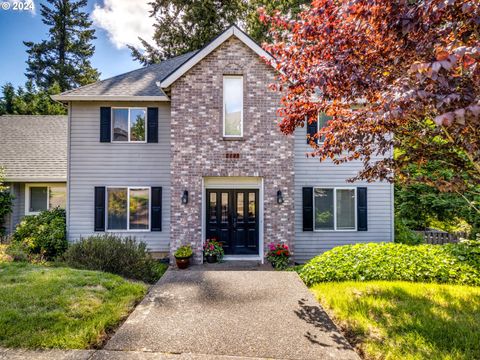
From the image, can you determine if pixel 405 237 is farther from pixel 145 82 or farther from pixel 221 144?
pixel 145 82

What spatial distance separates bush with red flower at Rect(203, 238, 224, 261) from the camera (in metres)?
8.45

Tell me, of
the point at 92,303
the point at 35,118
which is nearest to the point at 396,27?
the point at 92,303

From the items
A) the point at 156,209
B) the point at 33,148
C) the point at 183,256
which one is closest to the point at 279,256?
the point at 183,256

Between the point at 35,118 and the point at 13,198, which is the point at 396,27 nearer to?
the point at 13,198

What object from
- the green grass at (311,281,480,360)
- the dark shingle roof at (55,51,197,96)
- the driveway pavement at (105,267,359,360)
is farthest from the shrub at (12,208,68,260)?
the green grass at (311,281,480,360)

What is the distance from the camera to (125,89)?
10.1m

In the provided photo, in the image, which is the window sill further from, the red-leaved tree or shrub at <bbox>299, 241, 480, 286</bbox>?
shrub at <bbox>299, 241, 480, 286</bbox>

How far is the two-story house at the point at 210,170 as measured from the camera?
8.49 metres

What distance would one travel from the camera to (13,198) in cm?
1077

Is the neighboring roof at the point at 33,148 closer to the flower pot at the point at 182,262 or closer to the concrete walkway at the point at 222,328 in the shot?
the flower pot at the point at 182,262

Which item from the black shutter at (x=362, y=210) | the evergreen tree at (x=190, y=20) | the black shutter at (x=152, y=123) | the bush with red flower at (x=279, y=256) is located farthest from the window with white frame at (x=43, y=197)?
the evergreen tree at (x=190, y=20)

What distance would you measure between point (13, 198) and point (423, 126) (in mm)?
13882

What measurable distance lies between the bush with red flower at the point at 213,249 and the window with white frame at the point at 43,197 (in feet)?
23.4

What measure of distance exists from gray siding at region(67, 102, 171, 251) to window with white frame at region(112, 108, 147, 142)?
0.23 m
